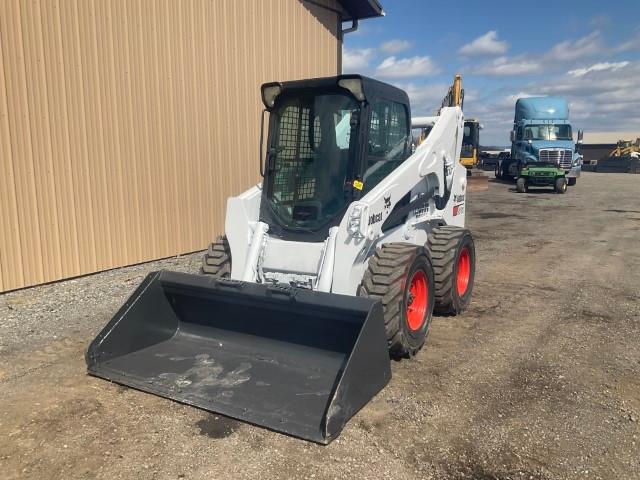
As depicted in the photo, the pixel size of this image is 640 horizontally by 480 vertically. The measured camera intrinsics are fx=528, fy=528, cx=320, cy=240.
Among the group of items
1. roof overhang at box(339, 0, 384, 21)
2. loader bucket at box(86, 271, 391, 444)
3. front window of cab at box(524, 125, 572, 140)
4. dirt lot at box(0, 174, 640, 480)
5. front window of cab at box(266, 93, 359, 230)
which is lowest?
dirt lot at box(0, 174, 640, 480)

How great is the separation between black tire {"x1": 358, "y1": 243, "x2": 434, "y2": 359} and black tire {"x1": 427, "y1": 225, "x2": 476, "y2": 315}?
84cm

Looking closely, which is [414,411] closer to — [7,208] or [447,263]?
[447,263]

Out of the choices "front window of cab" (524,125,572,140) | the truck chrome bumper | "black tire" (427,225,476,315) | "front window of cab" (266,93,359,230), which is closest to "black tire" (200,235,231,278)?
"front window of cab" (266,93,359,230)

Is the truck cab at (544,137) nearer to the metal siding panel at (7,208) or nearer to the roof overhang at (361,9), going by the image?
the roof overhang at (361,9)

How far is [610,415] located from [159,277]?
3.72 metres

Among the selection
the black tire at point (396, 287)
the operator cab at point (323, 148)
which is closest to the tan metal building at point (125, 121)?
the operator cab at point (323, 148)

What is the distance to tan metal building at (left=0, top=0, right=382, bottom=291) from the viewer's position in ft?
21.6

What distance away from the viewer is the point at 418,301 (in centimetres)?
490

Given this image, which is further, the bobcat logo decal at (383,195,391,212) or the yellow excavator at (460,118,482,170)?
the yellow excavator at (460,118,482,170)

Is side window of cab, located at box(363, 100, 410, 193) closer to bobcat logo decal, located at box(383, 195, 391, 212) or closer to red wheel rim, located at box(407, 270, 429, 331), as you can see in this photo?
bobcat logo decal, located at box(383, 195, 391, 212)

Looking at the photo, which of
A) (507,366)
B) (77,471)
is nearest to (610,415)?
(507,366)

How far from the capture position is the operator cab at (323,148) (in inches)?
183

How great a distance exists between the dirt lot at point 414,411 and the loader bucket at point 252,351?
0.48 ft

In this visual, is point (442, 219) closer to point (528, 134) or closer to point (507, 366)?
point (507, 366)
